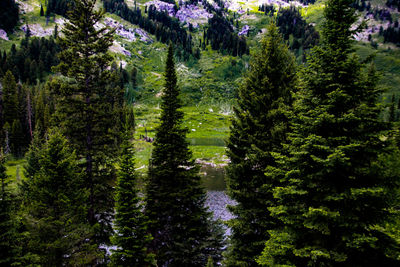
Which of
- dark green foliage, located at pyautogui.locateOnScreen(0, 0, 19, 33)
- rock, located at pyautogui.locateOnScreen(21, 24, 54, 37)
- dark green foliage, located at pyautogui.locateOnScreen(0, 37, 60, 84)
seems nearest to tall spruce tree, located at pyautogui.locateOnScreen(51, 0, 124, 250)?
dark green foliage, located at pyautogui.locateOnScreen(0, 37, 60, 84)

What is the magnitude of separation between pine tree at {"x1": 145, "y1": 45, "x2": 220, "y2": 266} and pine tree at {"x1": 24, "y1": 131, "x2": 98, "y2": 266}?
4.96 m

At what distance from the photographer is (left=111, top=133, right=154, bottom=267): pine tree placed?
47.1 feet

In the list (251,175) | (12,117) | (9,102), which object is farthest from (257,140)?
(9,102)

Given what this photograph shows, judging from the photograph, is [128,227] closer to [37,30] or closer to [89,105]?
[89,105]

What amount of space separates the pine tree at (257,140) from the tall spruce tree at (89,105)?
10.7 metres

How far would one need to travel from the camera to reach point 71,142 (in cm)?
1817

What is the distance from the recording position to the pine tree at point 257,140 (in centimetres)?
1259

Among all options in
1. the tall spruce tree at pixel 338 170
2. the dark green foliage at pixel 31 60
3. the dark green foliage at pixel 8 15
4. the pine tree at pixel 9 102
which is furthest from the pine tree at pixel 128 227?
the dark green foliage at pixel 8 15

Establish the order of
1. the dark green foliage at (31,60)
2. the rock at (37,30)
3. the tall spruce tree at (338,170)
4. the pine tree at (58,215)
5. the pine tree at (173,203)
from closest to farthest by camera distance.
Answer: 1. the tall spruce tree at (338,170)
2. the pine tree at (58,215)
3. the pine tree at (173,203)
4. the dark green foliage at (31,60)
5. the rock at (37,30)

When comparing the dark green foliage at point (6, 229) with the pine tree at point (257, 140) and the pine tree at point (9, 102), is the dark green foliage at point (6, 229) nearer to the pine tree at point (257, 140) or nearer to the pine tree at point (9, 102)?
the pine tree at point (257, 140)

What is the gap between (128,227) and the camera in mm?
14273

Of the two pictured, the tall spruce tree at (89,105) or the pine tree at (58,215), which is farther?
the tall spruce tree at (89,105)

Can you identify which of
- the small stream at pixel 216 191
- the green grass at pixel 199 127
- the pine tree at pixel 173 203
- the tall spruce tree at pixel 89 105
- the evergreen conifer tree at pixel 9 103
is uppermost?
the tall spruce tree at pixel 89 105

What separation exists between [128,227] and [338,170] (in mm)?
12151
